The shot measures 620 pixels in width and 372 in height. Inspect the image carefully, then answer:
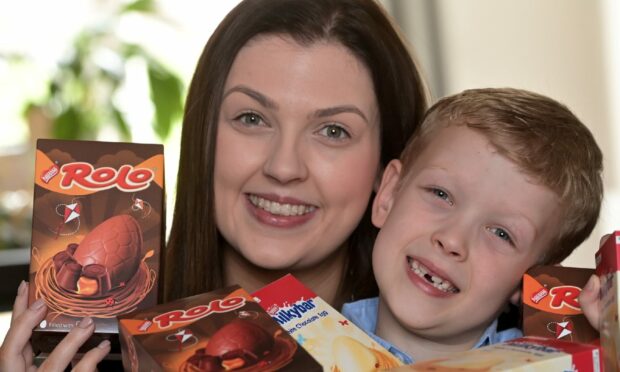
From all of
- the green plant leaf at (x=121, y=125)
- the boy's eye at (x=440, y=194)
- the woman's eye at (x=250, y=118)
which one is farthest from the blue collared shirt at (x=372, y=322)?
the green plant leaf at (x=121, y=125)

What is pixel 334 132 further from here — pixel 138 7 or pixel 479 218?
pixel 138 7

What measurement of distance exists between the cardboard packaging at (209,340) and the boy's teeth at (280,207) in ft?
1.34

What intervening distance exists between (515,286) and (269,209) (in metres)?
0.46

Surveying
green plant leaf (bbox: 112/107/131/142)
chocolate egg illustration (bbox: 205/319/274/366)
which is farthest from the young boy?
green plant leaf (bbox: 112/107/131/142)

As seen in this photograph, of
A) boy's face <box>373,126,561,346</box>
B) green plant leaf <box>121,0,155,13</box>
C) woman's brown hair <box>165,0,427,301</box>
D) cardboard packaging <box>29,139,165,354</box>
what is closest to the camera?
cardboard packaging <box>29,139,165,354</box>

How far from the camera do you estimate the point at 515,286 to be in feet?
4.98

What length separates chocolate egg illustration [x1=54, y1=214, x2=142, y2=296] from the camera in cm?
136

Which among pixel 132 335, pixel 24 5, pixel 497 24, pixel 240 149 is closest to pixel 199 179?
pixel 240 149

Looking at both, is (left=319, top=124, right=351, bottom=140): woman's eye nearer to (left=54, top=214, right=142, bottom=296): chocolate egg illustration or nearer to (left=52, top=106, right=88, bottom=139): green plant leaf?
(left=54, top=214, right=142, bottom=296): chocolate egg illustration

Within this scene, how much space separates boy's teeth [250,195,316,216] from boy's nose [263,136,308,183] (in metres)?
0.05

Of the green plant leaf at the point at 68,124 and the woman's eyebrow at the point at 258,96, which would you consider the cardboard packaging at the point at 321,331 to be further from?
the green plant leaf at the point at 68,124

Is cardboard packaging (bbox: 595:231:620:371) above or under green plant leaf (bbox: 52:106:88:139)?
above

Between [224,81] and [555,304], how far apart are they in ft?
2.37

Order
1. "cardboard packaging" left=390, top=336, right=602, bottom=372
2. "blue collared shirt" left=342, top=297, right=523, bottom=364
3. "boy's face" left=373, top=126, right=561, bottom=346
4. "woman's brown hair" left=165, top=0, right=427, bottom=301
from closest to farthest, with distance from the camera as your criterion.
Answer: "cardboard packaging" left=390, top=336, right=602, bottom=372, "boy's face" left=373, top=126, right=561, bottom=346, "blue collared shirt" left=342, top=297, right=523, bottom=364, "woman's brown hair" left=165, top=0, right=427, bottom=301
